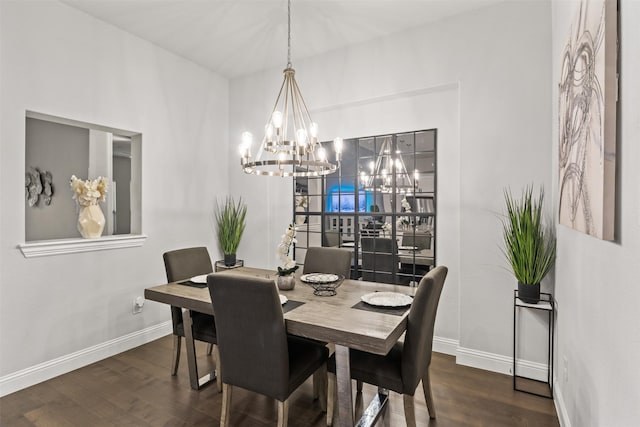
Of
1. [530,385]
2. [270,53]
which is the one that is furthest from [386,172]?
[530,385]

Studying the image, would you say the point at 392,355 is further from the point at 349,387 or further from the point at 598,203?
the point at 598,203

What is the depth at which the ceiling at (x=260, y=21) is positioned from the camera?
113 inches

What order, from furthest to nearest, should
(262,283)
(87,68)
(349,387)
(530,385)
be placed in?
(87,68), (530,385), (349,387), (262,283)

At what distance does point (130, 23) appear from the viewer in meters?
3.16

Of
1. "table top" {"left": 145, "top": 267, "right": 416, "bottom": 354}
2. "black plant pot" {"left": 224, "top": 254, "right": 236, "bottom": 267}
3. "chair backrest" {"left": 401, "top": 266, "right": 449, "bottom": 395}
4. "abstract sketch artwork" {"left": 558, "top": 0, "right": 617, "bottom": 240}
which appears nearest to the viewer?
"abstract sketch artwork" {"left": 558, "top": 0, "right": 617, "bottom": 240}

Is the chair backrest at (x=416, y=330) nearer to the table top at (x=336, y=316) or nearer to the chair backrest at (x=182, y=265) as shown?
the table top at (x=336, y=316)

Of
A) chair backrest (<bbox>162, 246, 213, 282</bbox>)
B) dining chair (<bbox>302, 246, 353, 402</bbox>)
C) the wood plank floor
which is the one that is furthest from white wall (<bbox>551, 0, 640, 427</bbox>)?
chair backrest (<bbox>162, 246, 213, 282</bbox>)

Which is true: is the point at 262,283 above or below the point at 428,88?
below

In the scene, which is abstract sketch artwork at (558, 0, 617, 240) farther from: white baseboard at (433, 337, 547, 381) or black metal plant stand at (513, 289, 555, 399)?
white baseboard at (433, 337, 547, 381)

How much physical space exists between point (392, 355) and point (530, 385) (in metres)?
1.38

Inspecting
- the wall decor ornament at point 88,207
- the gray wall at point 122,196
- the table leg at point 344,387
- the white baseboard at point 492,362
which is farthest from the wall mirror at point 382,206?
the gray wall at point 122,196

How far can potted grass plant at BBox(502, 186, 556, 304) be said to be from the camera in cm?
242

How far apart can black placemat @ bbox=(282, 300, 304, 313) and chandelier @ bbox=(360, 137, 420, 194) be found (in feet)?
5.84

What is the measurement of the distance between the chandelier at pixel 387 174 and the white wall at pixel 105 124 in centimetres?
198
